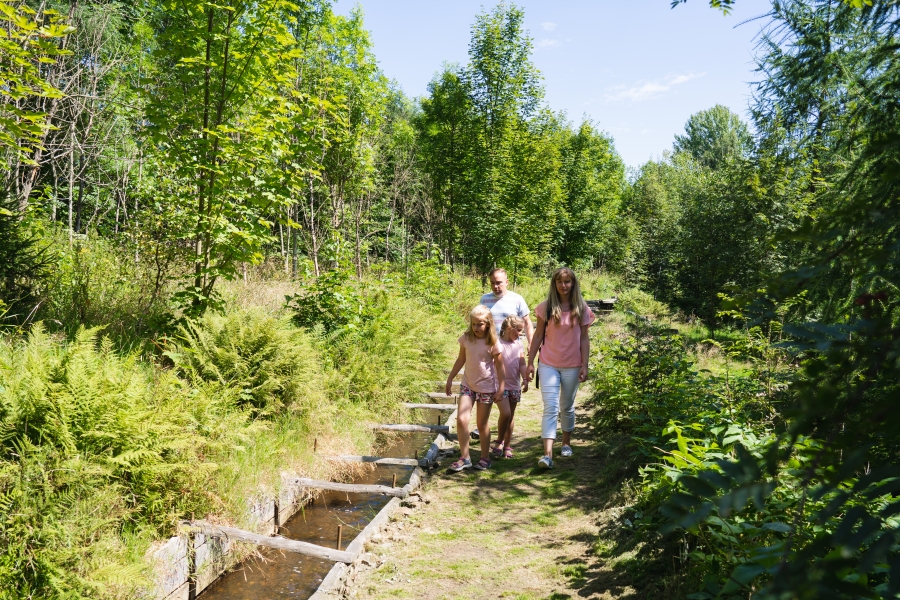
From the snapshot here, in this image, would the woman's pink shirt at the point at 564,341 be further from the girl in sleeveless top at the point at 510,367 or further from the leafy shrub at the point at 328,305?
the leafy shrub at the point at 328,305

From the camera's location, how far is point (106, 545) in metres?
3.51

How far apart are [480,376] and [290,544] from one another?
266 centimetres

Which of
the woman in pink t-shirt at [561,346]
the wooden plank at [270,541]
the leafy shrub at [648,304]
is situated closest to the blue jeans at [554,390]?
the woman in pink t-shirt at [561,346]

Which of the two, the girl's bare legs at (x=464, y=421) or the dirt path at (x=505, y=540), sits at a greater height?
the girl's bare legs at (x=464, y=421)

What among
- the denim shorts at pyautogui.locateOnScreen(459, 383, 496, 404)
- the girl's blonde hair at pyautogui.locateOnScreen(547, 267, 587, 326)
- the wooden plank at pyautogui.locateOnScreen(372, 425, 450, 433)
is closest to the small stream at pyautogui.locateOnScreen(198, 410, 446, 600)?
the wooden plank at pyautogui.locateOnScreen(372, 425, 450, 433)

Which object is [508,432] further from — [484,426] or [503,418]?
[484,426]

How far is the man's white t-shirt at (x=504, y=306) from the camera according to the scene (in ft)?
23.0

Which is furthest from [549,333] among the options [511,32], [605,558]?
[511,32]

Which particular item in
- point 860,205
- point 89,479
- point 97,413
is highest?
point 860,205

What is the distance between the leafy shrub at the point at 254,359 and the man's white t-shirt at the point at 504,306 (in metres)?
2.21

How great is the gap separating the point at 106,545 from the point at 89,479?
0.45m

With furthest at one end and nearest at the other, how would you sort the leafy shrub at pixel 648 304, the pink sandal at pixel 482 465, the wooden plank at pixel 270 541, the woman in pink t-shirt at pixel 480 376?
1. the leafy shrub at pixel 648 304
2. the pink sandal at pixel 482 465
3. the woman in pink t-shirt at pixel 480 376
4. the wooden plank at pixel 270 541

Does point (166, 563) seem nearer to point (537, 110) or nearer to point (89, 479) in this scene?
point (89, 479)

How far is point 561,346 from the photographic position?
20.9ft
